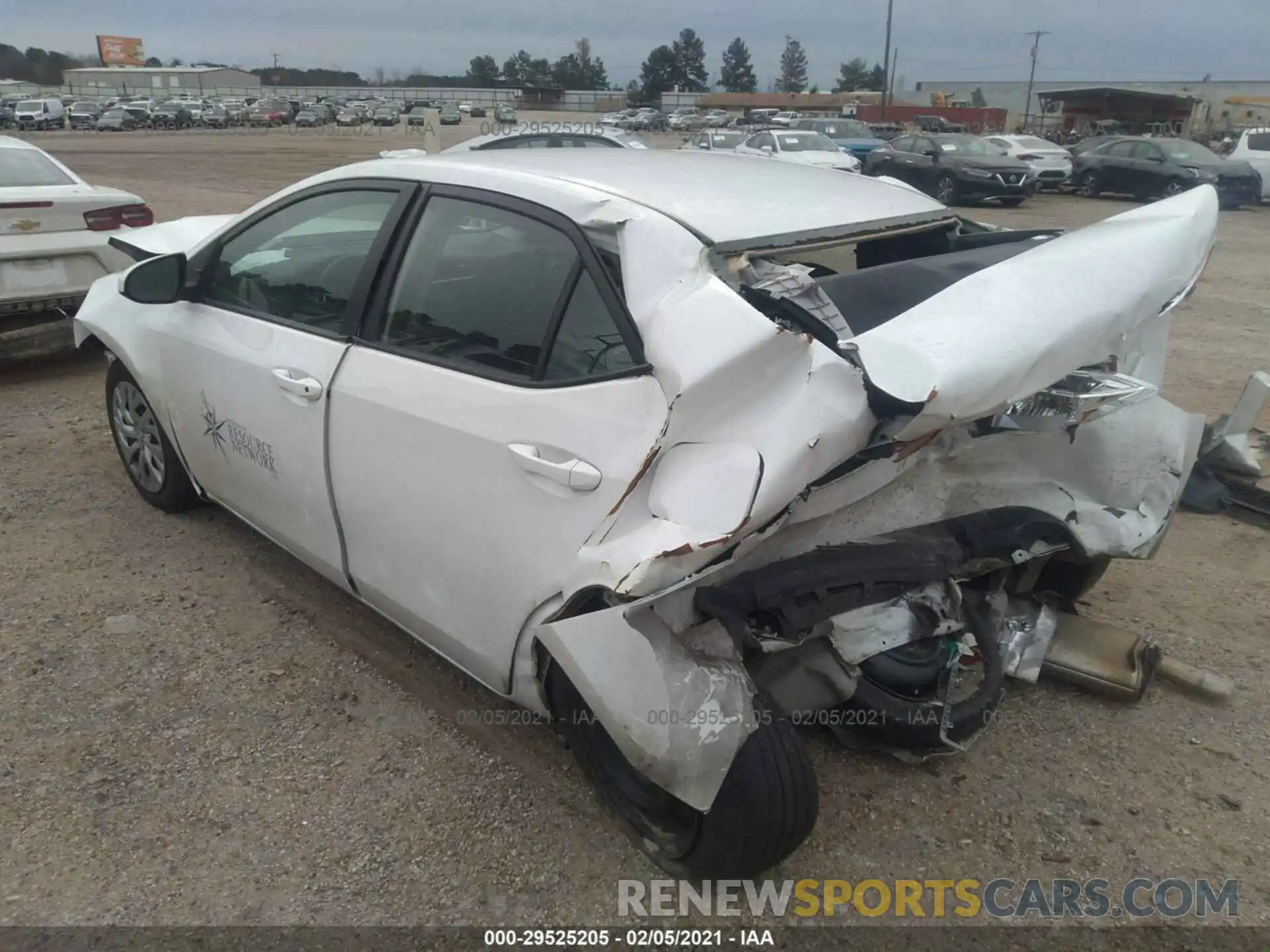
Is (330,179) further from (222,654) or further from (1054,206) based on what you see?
(1054,206)

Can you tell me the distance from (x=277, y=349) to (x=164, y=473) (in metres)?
1.38

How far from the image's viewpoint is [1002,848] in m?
2.47

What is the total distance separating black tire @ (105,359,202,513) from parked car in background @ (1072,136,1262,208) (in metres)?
19.8

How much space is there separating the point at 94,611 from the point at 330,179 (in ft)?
6.05

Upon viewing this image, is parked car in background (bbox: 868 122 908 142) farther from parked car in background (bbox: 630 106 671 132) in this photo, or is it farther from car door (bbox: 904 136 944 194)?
car door (bbox: 904 136 944 194)

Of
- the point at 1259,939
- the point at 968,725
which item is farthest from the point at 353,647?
the point at 1259,939

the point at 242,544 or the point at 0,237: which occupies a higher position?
the point at 0,237

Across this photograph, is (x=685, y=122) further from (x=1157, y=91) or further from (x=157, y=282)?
(x=157, y=282)

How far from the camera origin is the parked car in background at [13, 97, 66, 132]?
47281 mm

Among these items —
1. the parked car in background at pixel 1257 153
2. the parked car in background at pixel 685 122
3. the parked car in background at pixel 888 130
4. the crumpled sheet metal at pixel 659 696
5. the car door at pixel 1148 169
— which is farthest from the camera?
the parked car in background at pixel 685 122

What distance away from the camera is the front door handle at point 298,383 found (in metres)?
2.85

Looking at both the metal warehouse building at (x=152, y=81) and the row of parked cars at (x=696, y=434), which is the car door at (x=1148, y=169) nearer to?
the row of parked cars at (x=696, y=434)

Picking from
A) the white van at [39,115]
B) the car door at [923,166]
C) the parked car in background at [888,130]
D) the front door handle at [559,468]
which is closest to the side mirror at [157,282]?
the front door handle at [559,468]

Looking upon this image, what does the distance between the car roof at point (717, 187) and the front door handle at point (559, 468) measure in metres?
0.63
